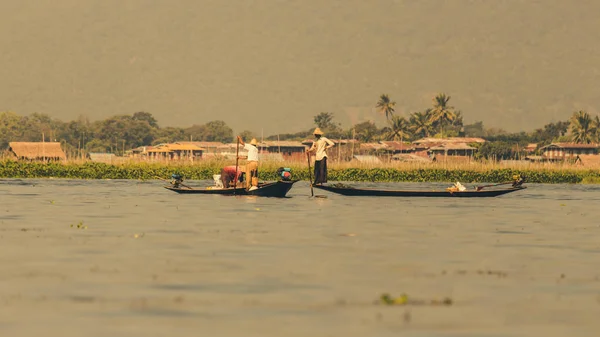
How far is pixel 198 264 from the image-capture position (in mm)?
14977

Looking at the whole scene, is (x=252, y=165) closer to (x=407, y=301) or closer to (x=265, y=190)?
(x=265, y=190)

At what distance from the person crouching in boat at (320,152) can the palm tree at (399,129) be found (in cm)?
14445

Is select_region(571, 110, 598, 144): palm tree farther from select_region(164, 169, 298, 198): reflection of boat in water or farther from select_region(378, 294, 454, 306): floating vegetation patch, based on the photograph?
select_region(378, 294, 454, 306): floating vegetation patch

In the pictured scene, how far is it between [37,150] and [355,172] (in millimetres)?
48463

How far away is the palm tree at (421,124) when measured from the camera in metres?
192

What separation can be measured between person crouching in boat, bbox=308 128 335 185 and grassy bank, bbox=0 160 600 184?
3047 centimetres

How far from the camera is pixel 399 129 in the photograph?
184 m

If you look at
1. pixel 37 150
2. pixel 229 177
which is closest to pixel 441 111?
pixel 37 150

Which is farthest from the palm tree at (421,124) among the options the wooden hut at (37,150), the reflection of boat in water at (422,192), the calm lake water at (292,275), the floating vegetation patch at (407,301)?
the floating vegetation patch at (407,301)

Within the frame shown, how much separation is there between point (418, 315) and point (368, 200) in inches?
1008

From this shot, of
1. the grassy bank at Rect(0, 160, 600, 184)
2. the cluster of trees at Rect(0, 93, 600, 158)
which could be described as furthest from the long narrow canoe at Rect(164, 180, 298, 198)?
the cluster of trees at Rect(0, 93, 600, 158)

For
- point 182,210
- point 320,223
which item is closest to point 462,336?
point 320,223

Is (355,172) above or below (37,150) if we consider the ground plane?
below

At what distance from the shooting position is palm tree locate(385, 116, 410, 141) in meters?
183
